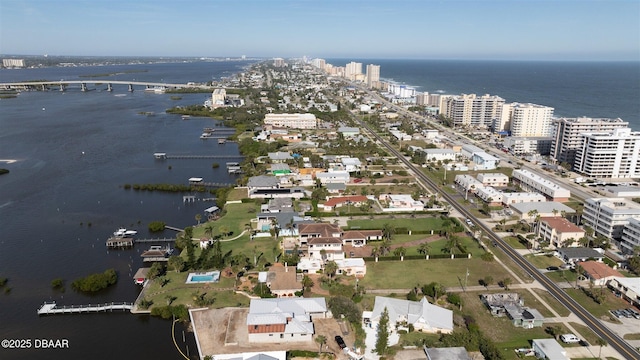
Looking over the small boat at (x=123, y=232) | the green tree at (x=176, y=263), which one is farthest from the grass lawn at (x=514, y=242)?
the small boat at (x=123, y=232)

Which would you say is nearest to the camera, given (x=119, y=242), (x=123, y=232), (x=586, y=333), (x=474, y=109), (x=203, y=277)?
(x=586, y=333)

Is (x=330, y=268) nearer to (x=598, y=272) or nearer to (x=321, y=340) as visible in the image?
(x=321, y=340)

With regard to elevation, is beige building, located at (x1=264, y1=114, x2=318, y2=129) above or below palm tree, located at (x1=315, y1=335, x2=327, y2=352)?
above

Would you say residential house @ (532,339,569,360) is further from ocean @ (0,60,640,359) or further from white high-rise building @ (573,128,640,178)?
white high-rise building @ (573,128,640,178)

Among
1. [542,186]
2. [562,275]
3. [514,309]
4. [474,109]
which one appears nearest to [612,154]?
[542,186]

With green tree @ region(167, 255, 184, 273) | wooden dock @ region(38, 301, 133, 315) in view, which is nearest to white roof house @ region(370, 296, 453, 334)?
green tree @ region(167, 255, 184, 273)

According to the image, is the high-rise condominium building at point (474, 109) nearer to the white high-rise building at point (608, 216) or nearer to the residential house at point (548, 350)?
the white high-rise building at point (608, 216)

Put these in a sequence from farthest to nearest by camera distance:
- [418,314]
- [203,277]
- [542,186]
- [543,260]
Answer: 1. [542,186]
2. [543,260]
3. [203,277]
4. [418,314]
